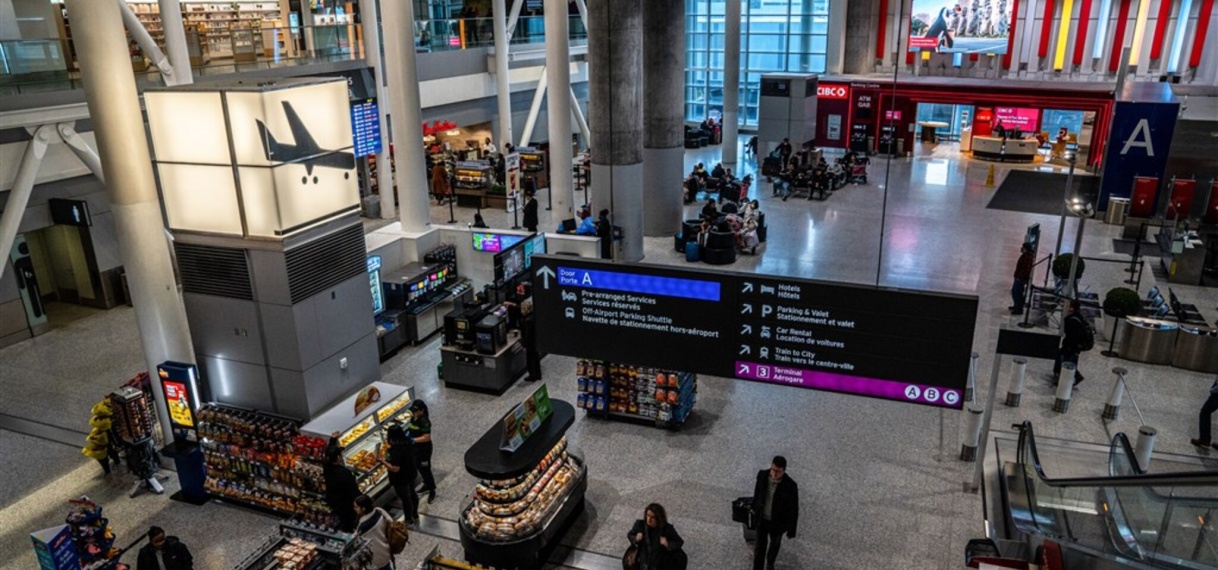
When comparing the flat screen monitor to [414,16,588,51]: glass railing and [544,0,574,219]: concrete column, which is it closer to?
[544,0,574,219]: concrete column

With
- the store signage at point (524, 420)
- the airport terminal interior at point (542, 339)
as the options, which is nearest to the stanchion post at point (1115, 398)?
the airport terminal interior at point (542, 339)

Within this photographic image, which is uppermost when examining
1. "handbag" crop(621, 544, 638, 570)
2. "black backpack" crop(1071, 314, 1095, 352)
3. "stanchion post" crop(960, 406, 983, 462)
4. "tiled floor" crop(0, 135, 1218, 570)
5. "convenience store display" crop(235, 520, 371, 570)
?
"convenience store display" crop(235, 520, 371, 570)

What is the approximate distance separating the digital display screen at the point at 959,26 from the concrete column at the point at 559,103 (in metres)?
19.8

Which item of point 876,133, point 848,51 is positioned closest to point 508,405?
point 876,133

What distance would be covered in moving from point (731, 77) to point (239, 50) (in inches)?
655

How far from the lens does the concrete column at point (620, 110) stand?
17.6 m

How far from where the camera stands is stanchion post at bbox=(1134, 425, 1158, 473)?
10328 millimetres

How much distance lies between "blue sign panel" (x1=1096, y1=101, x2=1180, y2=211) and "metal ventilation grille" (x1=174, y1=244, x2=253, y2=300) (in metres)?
21.9

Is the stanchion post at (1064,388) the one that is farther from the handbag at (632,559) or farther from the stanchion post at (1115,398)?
the handbag at (632,559)

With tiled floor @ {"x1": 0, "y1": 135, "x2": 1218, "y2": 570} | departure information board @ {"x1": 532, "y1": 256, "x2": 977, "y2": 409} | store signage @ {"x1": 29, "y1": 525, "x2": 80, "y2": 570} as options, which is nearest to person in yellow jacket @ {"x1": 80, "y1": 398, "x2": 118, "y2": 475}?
tiled floor @ {"x1": 0, "y1": 135, "x2": 1218, "y2": 570}

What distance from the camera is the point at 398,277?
50.8 ft

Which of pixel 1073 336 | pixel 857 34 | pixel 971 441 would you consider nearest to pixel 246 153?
pixel 971 441

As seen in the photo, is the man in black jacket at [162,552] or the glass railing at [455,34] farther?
the glass railing at [455,34]

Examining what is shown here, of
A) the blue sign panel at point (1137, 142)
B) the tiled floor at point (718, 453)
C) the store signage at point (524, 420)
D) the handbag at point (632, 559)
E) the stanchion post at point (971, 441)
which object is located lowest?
the tiled floor at point (718, 453)
